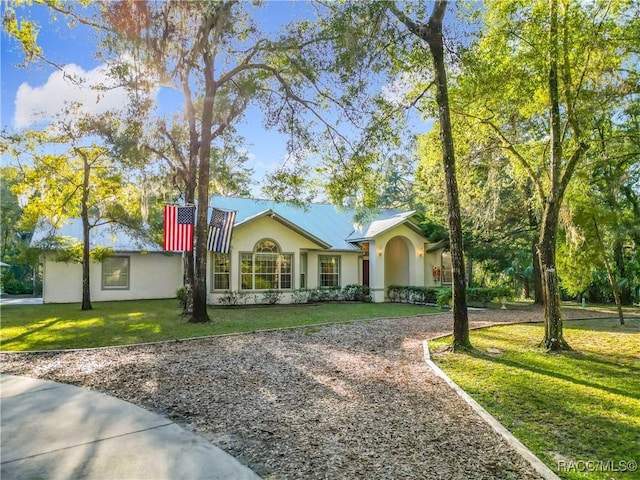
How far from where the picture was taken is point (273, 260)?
62.0 feet

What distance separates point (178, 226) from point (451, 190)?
934 cm

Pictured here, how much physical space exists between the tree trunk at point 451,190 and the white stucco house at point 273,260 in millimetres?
9472

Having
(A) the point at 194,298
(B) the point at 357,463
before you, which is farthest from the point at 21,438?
(A) the point at 194,298

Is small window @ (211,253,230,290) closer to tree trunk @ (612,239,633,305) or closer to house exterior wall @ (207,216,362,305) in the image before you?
house exterior wall @ (207,216,362,305)

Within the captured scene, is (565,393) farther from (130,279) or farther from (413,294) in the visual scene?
(130,279)

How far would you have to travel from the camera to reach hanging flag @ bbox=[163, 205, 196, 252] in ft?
46.2

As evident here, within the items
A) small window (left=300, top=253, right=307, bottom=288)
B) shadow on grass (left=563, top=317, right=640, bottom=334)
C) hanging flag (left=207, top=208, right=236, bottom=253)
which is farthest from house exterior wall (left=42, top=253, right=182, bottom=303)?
shadow on grass (left=563, top=317, right=640, bottom=334)

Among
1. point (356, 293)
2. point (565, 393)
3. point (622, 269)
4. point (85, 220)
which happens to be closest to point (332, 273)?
point (356, 293)

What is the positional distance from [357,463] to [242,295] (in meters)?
14.8

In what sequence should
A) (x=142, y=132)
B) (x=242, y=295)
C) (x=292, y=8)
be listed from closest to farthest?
(x=292, y=8), (x=142, y=132), (x=242, y=295)

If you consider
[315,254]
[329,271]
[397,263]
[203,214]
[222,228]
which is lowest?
[329,271]

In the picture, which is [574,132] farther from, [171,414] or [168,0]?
[168,0]

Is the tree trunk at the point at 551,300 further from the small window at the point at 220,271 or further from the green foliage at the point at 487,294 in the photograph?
the small window at the point at 220,271

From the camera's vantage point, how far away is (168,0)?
1058cm
